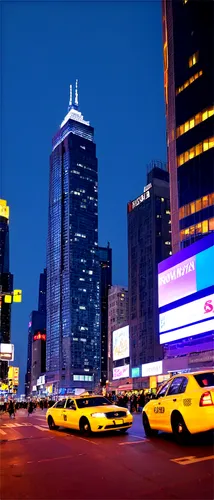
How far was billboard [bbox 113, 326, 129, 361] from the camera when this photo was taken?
101062 millimetres

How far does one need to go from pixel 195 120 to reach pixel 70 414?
68.2 m

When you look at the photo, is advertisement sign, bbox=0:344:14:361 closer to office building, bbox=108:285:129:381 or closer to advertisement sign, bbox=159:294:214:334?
advertisement sign, bbox=159:294:214:334

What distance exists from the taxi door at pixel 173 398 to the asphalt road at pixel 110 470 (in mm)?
489

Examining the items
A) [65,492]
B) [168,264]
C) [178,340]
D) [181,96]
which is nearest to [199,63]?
[181,96]

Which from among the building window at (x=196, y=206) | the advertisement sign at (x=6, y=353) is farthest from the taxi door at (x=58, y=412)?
the building window at (x=196, y=206)

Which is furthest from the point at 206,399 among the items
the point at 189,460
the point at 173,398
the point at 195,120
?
the point at 195,120

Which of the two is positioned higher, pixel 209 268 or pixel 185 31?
pixel 185 31

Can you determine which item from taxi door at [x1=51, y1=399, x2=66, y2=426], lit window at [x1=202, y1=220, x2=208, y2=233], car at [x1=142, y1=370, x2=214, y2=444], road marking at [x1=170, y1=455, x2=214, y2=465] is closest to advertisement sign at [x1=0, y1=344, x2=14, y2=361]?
taxi door at [x1=51, y1=399, x2=66, y2=426]

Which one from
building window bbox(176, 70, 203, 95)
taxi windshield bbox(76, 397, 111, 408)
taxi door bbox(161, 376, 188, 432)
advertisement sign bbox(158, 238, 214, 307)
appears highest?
building window bbox(176, 70, 203, 95)

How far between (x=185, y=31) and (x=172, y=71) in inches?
285

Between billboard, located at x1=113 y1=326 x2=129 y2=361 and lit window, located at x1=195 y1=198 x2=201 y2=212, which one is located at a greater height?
lit window, located at x1=195 y1=198 x2=201 y2=212

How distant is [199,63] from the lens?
80500 millimetres

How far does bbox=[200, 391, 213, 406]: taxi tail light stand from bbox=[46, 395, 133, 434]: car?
15.0ft

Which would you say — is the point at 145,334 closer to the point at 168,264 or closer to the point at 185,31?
the point at 168,264
